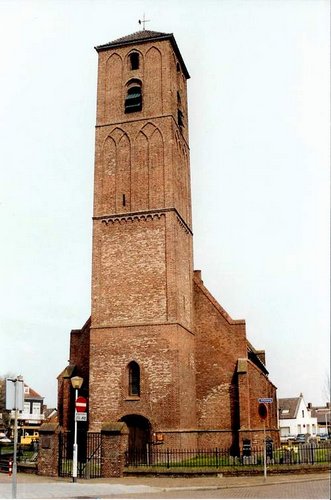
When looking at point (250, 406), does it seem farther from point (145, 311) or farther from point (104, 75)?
point (104, 75)

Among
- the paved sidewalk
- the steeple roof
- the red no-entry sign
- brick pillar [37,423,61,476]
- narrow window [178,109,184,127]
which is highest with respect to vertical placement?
the steeple roof

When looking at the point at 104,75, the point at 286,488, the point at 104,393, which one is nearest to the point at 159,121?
the point at 104,75

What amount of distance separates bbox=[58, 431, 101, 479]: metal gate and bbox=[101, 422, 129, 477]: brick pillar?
62cm

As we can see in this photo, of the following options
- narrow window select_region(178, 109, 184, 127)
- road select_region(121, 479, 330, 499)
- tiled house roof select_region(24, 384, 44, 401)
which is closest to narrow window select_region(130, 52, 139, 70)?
narrow window select_region(178, 109, 184, 127)

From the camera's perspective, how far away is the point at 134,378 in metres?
27.7

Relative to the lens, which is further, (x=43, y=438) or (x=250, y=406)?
(x=250, y=406)

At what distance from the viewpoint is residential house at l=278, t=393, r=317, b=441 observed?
84588 millimetres

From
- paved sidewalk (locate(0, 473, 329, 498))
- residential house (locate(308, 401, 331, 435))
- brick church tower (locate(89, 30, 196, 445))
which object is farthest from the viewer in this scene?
residential house (locate(308, 401, 331, 435))

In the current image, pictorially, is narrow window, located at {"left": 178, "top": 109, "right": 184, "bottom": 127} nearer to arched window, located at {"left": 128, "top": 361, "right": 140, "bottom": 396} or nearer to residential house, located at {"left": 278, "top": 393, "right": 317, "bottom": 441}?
arched window, located at {"left": 128, "top": 361, "right": 140, "bottom": 396}

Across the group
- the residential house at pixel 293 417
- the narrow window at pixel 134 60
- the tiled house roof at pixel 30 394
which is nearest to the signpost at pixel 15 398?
the narrow window at pixel 134 60

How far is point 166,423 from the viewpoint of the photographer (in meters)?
26.3

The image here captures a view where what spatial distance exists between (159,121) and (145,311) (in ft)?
33.8

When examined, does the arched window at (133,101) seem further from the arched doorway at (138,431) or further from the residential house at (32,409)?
the residential house at (32,409)

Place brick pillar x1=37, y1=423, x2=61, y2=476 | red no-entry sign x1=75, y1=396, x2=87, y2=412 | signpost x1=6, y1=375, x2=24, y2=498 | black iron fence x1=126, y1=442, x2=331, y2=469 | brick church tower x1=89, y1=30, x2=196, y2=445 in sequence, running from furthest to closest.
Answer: brick church tower x1=89, y1=30, x2=196, y2=445, black iron fence x1=126, y1=442, x2=331, y2=469, brick pillar x1=37, y1=423, x2=61, y2=476, red no-entry sign x1=75, y1=396, x2=87, y2=412, signpost x1=6, y1=375, x2=24, y2=498
